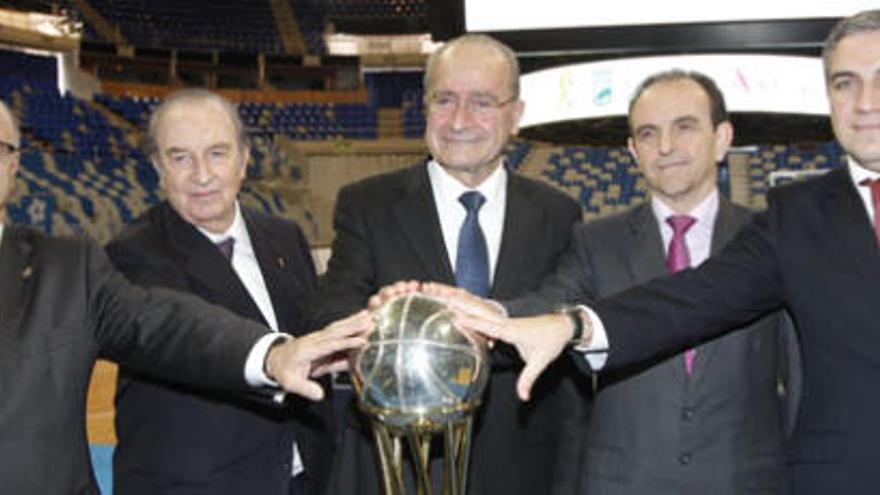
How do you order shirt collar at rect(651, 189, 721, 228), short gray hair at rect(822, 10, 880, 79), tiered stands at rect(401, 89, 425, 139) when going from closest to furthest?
short gray hair at rect(822, 10, 880, 79) → shirt collar at rect(651, 189, 721, 228) → tiered stands at rect(401, 89, 425, 139)

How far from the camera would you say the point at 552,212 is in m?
2.34

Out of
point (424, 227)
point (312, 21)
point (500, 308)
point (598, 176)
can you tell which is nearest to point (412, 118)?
point (312, 21)

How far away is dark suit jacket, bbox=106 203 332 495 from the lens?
2.10 meters

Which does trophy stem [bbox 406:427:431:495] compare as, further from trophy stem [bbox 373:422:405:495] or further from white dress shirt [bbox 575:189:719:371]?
white dress shirt [bbox 575:189:719:371]

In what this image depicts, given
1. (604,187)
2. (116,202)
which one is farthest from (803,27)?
(116,202)

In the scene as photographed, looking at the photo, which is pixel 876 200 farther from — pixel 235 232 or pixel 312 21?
pixel 312 21

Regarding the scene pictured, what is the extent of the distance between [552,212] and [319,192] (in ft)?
44.2

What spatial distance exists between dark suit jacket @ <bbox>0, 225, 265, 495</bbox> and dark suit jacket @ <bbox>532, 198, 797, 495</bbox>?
0.85m

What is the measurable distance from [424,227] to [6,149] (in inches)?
37.5

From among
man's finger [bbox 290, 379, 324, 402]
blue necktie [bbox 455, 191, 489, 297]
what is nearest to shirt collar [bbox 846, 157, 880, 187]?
blue necktie [bbox 455, 191, 489, 297]

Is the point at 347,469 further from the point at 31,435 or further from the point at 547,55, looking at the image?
the point at 547,55

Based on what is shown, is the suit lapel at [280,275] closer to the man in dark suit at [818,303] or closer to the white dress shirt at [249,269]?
the white dress shirt at [249,269]

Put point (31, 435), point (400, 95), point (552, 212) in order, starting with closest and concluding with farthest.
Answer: point (31, 435) < point (552, 212) < point (400, 95)

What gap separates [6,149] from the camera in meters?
1.88
